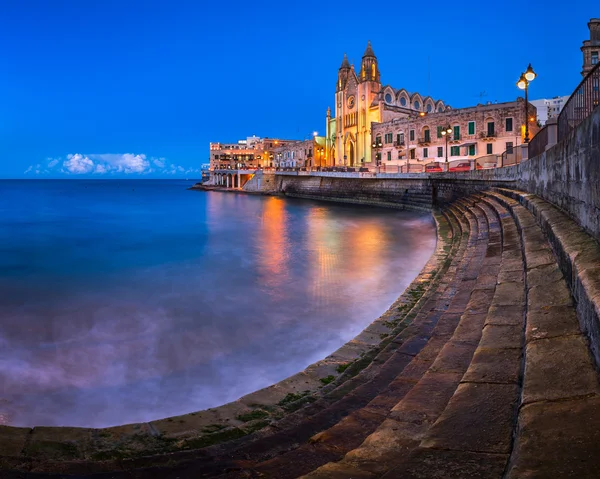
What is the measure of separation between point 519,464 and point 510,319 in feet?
9.33

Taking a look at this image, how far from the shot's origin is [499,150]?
1768 inches

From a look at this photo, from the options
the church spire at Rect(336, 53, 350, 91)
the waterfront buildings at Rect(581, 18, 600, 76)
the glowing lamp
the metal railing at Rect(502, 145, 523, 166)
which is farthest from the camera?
the church spire at Rect(336, 53, 350, 91)

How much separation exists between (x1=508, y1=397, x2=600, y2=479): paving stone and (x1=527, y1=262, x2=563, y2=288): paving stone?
2781 millimetres

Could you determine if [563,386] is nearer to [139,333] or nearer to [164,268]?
[139,333]

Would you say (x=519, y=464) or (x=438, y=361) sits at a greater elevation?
(x=519, y=464)

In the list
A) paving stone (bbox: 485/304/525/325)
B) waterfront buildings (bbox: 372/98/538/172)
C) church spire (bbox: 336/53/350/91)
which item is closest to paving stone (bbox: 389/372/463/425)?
paving stone (bbox: 485/304/525/325)

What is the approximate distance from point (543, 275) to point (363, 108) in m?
63.2

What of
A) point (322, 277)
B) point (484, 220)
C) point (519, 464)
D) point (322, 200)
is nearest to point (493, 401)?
point (519, 464)

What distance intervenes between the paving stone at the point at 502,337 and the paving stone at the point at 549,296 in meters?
0.28

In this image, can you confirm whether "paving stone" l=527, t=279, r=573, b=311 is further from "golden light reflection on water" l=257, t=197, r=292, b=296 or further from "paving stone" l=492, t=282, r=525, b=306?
"golden light reflection on water" l=257, t=197, r=292, b=296

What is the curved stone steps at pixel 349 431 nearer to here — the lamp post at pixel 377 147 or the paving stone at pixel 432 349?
the paving stone at pixel 432 349

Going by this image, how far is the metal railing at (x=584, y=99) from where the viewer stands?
22.3ft

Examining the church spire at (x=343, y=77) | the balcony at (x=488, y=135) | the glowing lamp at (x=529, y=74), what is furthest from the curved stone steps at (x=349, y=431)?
the church spire at (x=343, y=77)

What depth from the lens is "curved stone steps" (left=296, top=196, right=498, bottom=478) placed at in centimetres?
277
